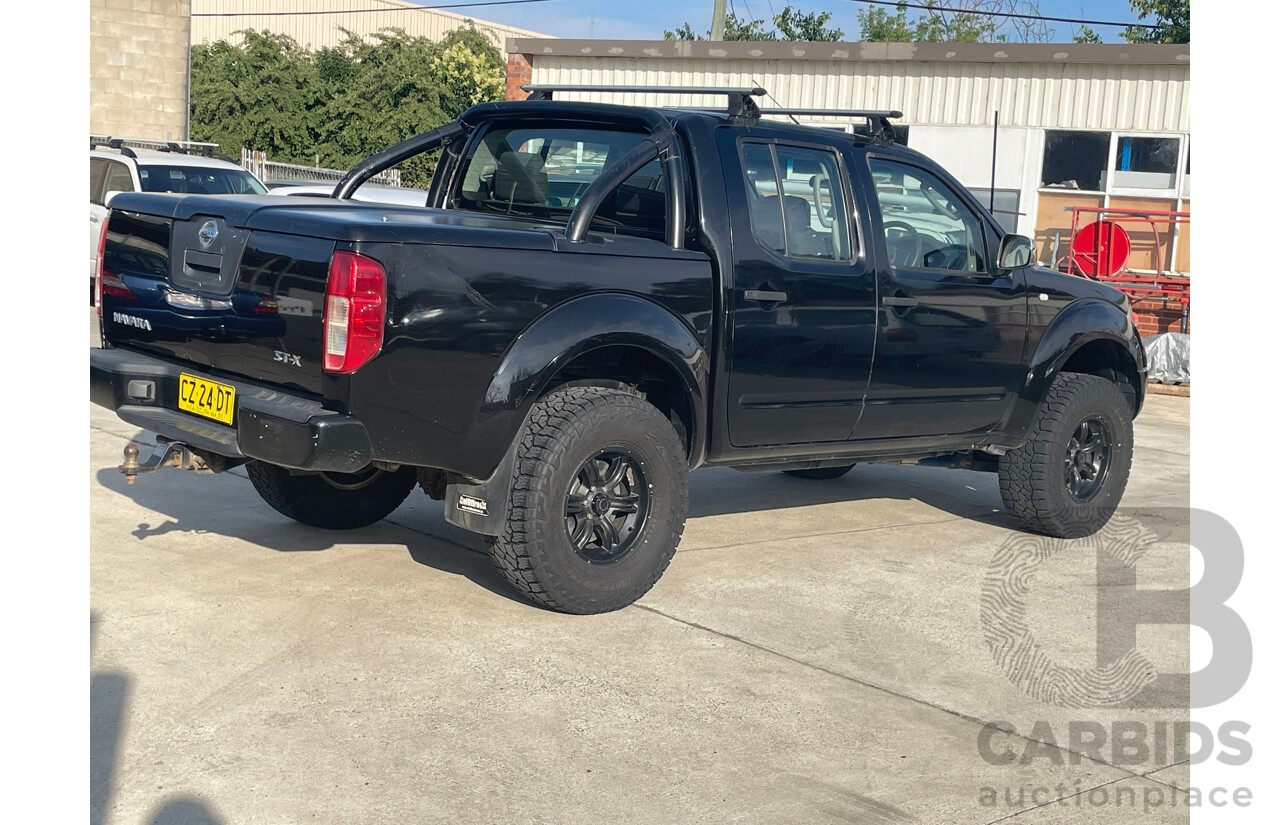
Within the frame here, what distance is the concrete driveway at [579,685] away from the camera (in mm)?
3646

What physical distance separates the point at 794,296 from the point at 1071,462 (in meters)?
2.26

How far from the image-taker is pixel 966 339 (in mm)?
6367

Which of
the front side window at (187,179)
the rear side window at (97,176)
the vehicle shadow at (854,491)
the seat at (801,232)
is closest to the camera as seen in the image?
the seat at (801,232)

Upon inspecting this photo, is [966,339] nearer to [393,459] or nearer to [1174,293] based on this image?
[393,459]

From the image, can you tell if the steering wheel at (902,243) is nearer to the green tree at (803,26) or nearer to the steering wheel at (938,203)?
the steering wheel at (938,203)

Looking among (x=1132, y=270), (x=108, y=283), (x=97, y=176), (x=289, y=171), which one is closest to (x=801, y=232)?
(x=108, y=283)

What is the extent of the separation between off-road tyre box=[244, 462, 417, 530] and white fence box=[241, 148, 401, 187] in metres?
19.1

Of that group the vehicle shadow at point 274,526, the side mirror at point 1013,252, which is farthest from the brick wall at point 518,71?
the side mirror at point 1013,252

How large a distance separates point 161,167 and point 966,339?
415 inches

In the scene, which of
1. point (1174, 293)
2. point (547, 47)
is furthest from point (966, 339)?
point (547, 47)

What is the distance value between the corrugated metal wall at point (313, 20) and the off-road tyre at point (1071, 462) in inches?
3199

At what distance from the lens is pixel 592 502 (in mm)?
5125

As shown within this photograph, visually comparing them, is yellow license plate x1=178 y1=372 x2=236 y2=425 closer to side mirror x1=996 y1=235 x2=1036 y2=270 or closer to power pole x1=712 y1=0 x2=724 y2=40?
side mirror x1=996 y1=235 x2=1036 y2=270

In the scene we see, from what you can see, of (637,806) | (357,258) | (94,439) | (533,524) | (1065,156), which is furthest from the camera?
(1065,156)
